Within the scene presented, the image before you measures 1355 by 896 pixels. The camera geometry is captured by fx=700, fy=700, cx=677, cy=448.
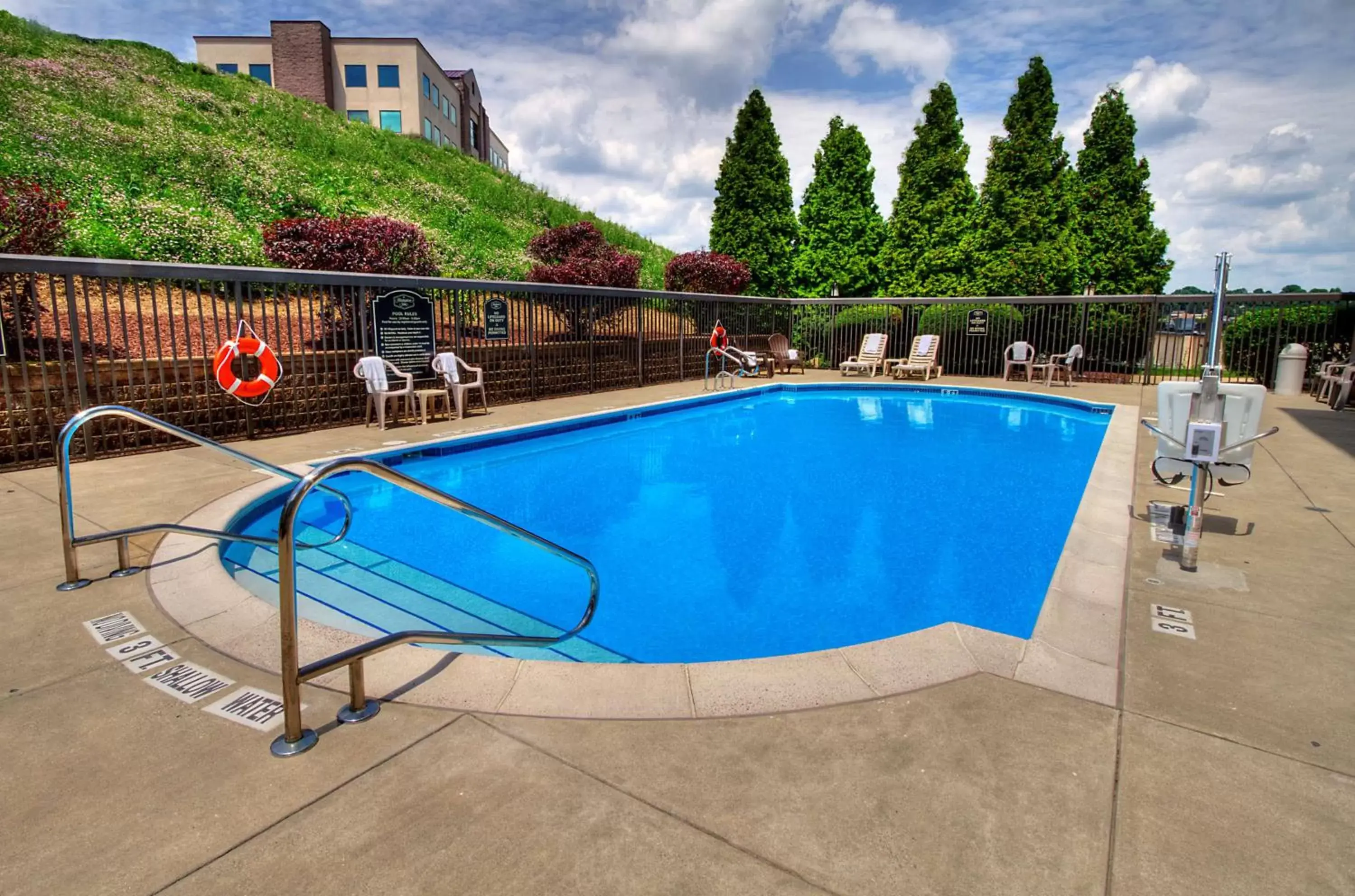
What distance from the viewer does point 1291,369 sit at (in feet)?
43.8

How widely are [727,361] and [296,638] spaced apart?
15.5 metres

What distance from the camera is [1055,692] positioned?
2537mm

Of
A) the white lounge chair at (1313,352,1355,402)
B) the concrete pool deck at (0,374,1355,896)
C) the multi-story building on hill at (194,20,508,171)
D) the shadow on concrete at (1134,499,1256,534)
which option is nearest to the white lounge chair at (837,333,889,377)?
the white lounge chair at (1313,352,1355,402)

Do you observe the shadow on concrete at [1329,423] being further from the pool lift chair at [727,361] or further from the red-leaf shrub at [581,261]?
the red-leaf shrub at [581,261]

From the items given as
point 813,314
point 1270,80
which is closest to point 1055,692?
point 1270,80

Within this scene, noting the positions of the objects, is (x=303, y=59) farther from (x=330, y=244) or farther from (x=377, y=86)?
(x=330, y=244)

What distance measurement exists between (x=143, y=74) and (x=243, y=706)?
33.0 metres

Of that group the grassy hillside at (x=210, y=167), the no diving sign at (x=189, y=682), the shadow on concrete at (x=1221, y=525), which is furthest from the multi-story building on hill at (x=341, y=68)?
the shadow on concrete at (x=1221, y=525)

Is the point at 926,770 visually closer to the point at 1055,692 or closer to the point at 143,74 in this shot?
the point at 1055,692

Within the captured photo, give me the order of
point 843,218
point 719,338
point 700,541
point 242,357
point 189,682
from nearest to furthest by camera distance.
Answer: point 189,682, point 700,541, point 242,357, point 719,338, point 843,218

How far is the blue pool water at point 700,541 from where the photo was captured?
14.1 feet

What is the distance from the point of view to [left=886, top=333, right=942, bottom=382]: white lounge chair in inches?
653

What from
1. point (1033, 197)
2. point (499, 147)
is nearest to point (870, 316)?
point (1033, 197)

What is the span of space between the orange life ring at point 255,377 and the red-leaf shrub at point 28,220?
2561 millimetres
